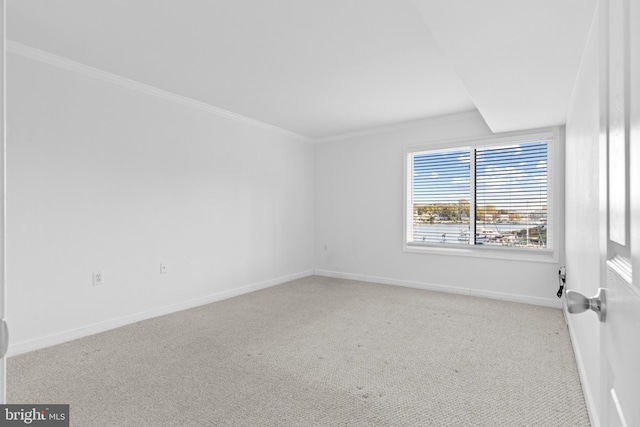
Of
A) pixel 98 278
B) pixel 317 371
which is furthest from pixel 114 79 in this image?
pixel 317 371

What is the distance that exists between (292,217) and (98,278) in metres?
3.01

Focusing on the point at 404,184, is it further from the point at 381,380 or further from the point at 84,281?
the point at 84,281

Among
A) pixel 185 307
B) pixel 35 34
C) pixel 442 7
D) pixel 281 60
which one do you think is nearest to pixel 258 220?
pixel 185 307

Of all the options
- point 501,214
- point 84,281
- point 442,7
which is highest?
point 442,7

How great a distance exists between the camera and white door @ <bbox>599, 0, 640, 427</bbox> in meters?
0.51

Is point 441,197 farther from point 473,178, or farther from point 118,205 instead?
point 118,205

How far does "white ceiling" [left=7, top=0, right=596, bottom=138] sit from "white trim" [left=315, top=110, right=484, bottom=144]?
0.73 meters

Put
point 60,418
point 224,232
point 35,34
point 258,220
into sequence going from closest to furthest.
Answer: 1. point 60,418
2. point 35,34
3. point 224,232
4. point 258,220

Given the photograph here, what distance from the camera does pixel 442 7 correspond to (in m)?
1.73

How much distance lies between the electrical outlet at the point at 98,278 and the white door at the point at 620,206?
3717mm

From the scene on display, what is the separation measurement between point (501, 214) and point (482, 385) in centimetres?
291

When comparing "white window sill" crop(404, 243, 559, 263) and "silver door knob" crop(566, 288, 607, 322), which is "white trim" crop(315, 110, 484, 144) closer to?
"white window sill" crop(404, 243, 559, 263)

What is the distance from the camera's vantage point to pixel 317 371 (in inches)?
96.5

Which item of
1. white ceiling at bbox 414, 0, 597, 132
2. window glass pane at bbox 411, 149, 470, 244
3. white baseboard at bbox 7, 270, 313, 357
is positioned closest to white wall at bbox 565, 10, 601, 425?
white ceiling at bbox 414, 0, 597, 132
